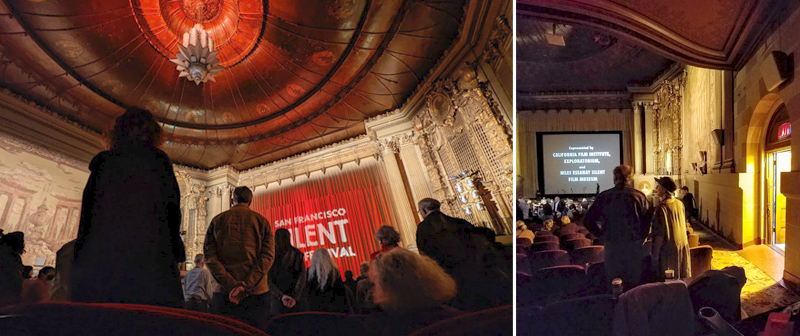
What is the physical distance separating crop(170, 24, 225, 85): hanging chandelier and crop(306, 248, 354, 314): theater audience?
0.99 m

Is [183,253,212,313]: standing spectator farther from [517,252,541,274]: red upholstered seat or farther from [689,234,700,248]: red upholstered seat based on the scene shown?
[689,234,700,248]: red upholstered seat

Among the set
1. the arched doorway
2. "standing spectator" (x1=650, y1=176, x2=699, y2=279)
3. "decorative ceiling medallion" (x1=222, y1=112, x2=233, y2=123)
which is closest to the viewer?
"decorative ceiling medallion" (x1=222, y1=112, x2=233, y2=123)

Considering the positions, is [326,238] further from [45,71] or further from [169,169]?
[45,71]

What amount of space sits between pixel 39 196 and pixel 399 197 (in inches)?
59.3

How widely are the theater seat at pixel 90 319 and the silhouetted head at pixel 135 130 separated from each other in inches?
25.8

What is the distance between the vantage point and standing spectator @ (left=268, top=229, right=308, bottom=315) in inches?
63.9

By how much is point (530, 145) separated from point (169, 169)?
3585 mm

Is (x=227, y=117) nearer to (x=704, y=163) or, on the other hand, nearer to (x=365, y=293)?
(x=365, y=293)

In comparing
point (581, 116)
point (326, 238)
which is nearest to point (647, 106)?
point (581, 116)

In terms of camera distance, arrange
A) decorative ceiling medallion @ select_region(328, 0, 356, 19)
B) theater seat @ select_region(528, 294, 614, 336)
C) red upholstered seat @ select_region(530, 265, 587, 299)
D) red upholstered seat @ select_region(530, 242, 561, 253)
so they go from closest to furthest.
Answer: decorative ceiling medallion @ select_region(328, 0, 356, 19), theater seat @ select_region(528, 294, 614, 336), red upholstered seat @ select_region(530, 265, 587, 299), red upholstered seat @ select_region(530, 242, 561, 253)

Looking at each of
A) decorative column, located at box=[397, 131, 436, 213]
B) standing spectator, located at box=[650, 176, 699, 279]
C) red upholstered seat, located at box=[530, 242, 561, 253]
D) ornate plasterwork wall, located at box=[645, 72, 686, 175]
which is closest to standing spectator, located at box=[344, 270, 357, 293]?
decorative column, located at box=[397, 131, 436, 213]

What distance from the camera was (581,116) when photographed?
4.94m

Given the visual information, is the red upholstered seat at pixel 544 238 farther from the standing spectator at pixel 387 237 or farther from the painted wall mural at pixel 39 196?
the painted wall mural at pixel 39 196

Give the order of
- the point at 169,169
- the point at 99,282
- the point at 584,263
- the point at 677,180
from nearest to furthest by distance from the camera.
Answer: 1. the point at 99,282
2. the point at 169,169
3. the point at 584,263
4. the point at 677,180
